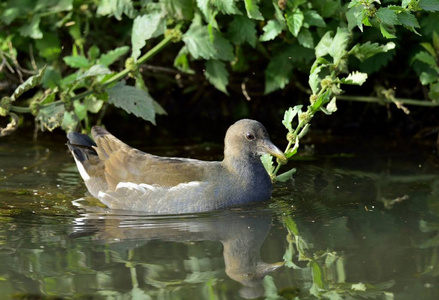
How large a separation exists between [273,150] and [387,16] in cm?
135

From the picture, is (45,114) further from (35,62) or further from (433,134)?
(433,134)

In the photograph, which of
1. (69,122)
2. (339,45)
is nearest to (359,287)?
(339,45)

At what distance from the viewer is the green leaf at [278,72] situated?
7449mm

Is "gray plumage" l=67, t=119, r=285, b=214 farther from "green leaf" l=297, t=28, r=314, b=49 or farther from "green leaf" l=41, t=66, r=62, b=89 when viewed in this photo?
"green leaf" l=41, t=66, r=62, b=89

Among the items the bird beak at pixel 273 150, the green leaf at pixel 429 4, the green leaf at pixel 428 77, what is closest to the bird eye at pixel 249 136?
the bird beak at pixel 273 150

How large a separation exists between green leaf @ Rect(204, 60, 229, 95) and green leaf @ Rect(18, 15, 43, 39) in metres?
1.59

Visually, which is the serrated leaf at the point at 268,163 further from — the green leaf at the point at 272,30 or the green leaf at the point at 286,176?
the green leaf at the point at 272,30

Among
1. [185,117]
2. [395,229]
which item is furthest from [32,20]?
[395,229]

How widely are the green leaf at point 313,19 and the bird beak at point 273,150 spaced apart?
1.22m

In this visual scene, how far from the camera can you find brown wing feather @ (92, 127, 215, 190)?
19.5 feet

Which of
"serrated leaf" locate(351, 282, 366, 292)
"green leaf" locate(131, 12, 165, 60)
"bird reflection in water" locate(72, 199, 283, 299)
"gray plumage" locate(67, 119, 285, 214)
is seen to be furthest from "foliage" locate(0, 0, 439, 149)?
"serrated leaf" locate(351, 282, 366, 292)

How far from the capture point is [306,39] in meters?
6.75

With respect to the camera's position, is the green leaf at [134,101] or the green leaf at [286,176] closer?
the green leaf at [286,176]

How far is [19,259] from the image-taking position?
4.57m
